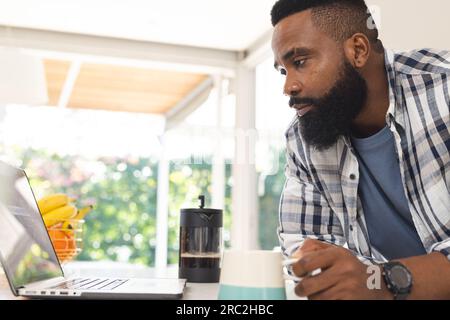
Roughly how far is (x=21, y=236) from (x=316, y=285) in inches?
17.6

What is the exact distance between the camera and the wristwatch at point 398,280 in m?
0.66

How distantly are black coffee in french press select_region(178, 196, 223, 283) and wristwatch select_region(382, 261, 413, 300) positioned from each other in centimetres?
37

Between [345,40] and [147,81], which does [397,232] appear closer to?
[345,40]

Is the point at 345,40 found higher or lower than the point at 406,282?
higher

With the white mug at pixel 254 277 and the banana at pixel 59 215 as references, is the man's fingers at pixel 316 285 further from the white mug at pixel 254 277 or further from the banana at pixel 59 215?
the banana at pixel 59 215

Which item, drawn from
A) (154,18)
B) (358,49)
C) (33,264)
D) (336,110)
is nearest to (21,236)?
(33,264)

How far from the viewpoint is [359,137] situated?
3.96ft

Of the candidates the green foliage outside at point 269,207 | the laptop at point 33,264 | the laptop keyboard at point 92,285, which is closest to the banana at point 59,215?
the laptop at point 33,264

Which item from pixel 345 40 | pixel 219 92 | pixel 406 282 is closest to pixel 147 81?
pixel 219 92

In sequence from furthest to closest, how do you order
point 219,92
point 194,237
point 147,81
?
point 147,81 < point 219,92 < point 194,237

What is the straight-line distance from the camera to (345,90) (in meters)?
1.19

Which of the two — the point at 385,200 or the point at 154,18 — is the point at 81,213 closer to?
the point at 385,200

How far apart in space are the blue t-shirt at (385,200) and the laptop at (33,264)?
0.49 metres

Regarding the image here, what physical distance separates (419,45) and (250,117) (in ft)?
5.86
